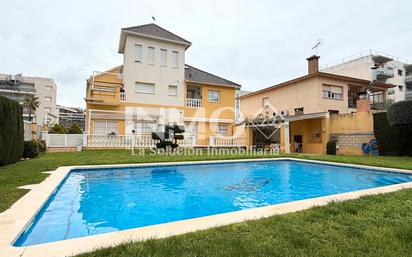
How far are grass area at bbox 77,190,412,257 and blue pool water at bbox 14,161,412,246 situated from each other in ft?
6.37

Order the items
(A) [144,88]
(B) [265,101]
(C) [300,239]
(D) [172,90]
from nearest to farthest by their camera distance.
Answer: (C) [300,239], (A) [144,88], (D) [172,90], (B) [265,101]

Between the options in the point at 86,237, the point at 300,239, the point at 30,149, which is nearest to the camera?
the point at 300,239

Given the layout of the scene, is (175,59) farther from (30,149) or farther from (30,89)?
(30,89)

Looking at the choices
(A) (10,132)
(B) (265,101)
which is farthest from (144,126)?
(B) (265,101)

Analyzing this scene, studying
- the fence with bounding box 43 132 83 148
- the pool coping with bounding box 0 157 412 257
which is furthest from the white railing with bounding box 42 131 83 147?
the pool coping with bounding box 0 157 412 257

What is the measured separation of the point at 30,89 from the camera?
64062 mm

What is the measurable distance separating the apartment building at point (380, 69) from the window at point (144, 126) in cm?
2871

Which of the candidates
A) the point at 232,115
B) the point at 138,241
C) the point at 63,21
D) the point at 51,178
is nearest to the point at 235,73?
the point at 232,115

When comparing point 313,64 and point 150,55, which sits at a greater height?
point 150,55

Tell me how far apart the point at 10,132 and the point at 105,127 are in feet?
35.9

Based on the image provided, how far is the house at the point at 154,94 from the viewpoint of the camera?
21.4 meters

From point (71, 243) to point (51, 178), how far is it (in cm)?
576

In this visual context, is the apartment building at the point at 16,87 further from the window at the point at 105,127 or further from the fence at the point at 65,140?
the window at the point at 105,127

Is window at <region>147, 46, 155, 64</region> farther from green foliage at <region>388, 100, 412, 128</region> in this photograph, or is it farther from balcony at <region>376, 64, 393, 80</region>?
balcony at <region>376, 64, 393, 80</region>
